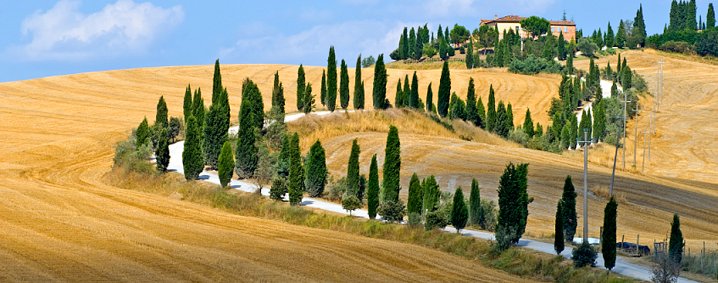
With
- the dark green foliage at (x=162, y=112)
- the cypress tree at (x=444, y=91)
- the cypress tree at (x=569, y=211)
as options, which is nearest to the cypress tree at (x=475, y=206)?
the cypress tree at (x=569, y=211)

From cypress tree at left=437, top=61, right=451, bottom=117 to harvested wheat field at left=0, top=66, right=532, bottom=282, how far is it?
34489mm

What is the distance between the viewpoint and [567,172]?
76.6m

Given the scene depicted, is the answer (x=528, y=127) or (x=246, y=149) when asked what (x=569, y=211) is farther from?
(x=528, y=127)

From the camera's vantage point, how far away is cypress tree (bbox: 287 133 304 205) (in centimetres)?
5731

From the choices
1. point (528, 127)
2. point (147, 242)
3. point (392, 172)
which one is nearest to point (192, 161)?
point (392, 172)

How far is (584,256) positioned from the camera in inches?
1588

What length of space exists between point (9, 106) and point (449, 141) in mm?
43879

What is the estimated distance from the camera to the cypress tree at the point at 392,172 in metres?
56.2

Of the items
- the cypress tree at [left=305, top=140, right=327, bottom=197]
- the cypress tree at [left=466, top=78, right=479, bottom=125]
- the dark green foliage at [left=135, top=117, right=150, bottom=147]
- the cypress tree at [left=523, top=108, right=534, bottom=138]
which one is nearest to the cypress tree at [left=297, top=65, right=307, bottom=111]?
the dark green foliage at [left=135, top=117, right=150, bottom=147]

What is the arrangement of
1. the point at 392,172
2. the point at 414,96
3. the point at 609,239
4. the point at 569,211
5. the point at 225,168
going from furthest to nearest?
the point at 414,96
the point at 225,168
the point at 392,172
the point at 569,211
the point at 609,239

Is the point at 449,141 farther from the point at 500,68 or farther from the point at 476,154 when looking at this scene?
the point at 500,68

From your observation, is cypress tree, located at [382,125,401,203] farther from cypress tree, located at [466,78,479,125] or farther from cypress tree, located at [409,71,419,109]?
cypress tree, located at [466,78,479,125]

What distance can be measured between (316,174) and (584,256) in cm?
2506

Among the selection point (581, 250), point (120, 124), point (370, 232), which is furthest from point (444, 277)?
point (120, 124)
